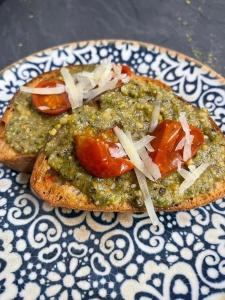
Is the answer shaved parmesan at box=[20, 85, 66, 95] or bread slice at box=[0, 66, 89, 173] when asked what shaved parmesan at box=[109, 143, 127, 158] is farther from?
shaved parmesan at box=[20, 85, 66, 95]

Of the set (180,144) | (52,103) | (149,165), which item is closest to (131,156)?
(149,165)

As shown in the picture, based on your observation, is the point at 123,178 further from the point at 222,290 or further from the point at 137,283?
the point at 222,290

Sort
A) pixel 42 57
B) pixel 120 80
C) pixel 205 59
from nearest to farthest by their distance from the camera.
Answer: pixel 120 80, pixel 42 57, pixel 205 59

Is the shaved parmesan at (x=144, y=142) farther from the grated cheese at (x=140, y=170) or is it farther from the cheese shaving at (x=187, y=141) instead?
the cheese shaving at (x=187, y=141)

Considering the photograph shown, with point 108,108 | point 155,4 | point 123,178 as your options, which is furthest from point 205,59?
point 123,178

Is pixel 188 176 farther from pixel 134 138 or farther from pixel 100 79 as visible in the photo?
pixel 100 79
